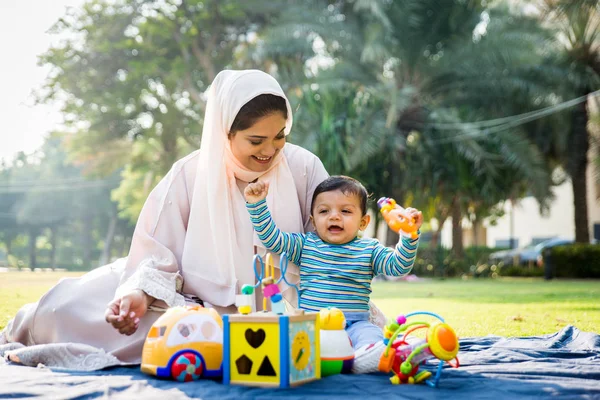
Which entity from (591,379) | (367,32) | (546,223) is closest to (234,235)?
(591,379)

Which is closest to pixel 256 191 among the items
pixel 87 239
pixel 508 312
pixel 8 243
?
pixel 508 312

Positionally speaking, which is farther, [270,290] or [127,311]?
[127,311]

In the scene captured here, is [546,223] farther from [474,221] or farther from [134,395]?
[134,395]

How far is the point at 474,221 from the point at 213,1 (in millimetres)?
11812

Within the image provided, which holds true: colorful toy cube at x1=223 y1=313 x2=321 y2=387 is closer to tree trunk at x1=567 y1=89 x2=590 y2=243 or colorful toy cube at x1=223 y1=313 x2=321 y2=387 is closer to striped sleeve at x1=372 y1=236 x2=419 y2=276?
striped sleeve at x1=372 y1=236 x2=419 y2=276

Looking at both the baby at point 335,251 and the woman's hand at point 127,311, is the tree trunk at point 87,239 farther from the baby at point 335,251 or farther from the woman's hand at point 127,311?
the woman's hand at point 127,311

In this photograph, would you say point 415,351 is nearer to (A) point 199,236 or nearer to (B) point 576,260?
(A) point 199,236

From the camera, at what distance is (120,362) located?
3205 mm

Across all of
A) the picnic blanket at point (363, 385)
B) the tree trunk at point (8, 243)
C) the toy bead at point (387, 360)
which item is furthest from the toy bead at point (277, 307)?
the tree trunk at point (8, 243)

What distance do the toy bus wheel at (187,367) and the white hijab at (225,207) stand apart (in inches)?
25.8

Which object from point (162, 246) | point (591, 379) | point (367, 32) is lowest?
point (591, 379)

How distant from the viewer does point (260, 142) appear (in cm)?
349

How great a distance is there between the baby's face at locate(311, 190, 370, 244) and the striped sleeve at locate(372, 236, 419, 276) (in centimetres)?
16

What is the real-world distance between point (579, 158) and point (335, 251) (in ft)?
54.2
